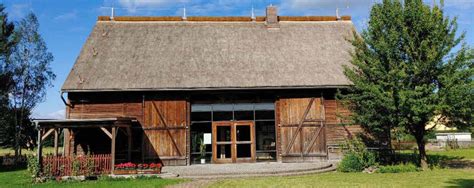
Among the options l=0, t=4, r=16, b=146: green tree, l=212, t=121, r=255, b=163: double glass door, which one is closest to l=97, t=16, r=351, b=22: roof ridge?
l=0, t=4, r=16, b=146: green tree

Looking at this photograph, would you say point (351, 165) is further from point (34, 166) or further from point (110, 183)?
point (34, 166)

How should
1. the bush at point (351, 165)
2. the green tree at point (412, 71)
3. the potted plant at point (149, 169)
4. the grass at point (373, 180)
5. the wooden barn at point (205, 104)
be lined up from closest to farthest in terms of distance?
1. the grass at point (373, 180)
2. the green tree at point (412, 71)
3. the potted plant at point (149, 169)
4. the bush at point (351, 165)
5. the wooden barn at point (205, 104)

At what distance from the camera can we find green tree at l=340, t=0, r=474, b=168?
13.3m

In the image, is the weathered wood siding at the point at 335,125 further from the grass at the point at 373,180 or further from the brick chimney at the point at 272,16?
the brick chimney at the point at 272,16

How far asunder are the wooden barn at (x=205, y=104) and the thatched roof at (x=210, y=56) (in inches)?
2.1

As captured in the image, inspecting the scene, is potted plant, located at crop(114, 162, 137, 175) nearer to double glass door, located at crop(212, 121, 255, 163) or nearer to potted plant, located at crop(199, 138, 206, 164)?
potted plant, located at crop(199, 138, 206, 164)

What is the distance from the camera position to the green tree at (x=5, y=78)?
21.6m

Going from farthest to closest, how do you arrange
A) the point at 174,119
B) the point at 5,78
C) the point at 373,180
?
the point at 5,78 < the point at 174,119 < the point at 373,180

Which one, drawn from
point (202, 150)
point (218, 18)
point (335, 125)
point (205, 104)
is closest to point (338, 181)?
point (335, 125)

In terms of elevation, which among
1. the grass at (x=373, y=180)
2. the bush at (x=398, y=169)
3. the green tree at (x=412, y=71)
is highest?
the green tree at (x=412, y=71)

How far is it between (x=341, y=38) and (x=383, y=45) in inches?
314

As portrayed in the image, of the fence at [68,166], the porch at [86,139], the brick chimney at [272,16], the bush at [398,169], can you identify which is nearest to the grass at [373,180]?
the bush at [398,169]

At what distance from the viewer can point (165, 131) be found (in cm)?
1748

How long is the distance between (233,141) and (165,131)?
130 inches
